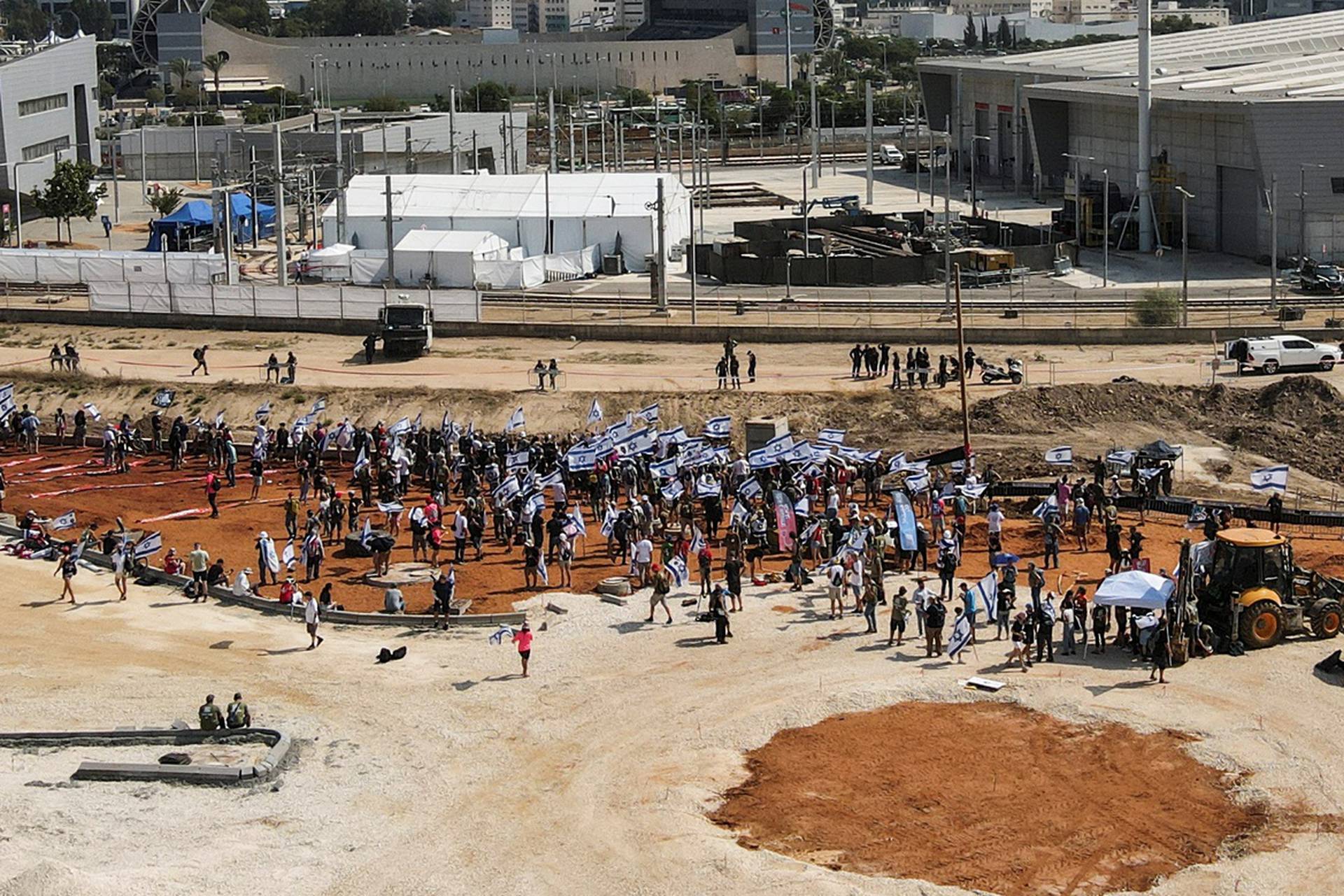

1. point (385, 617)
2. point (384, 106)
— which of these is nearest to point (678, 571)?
point (385, 617)

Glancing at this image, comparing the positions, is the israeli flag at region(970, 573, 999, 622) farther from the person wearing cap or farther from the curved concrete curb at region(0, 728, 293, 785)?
the curved concrete curb at region(0, 728, 293, 785)

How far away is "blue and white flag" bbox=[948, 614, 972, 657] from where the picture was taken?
32.8 m

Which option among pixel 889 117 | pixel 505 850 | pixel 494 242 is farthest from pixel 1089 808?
pixel 889 117

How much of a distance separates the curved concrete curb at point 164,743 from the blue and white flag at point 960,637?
36.0 feet

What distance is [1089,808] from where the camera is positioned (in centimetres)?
2733

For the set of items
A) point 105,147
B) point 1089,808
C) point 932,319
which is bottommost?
point 1089,808

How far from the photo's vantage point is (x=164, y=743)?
30375 mm

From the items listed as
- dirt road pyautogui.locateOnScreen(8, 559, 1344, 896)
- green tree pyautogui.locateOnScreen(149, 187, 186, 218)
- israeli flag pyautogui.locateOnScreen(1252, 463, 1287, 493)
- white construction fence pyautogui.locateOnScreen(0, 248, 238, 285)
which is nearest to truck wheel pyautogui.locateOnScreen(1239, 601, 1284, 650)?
dirt road pyautogui.locateOnScreen(8, 559, 1344, 896)

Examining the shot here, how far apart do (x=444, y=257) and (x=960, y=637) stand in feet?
161

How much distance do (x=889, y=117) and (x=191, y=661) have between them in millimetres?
157733

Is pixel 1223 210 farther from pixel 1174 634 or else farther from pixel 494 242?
pixel 1174 634

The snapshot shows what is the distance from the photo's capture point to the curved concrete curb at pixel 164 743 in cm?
2864

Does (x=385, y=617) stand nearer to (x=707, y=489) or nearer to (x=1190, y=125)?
(x=707, y=489)

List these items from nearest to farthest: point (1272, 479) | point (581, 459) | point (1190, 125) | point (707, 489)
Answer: point (1272, 479)
point (707, 489)
point (581, 459)
point (1190, 125)
